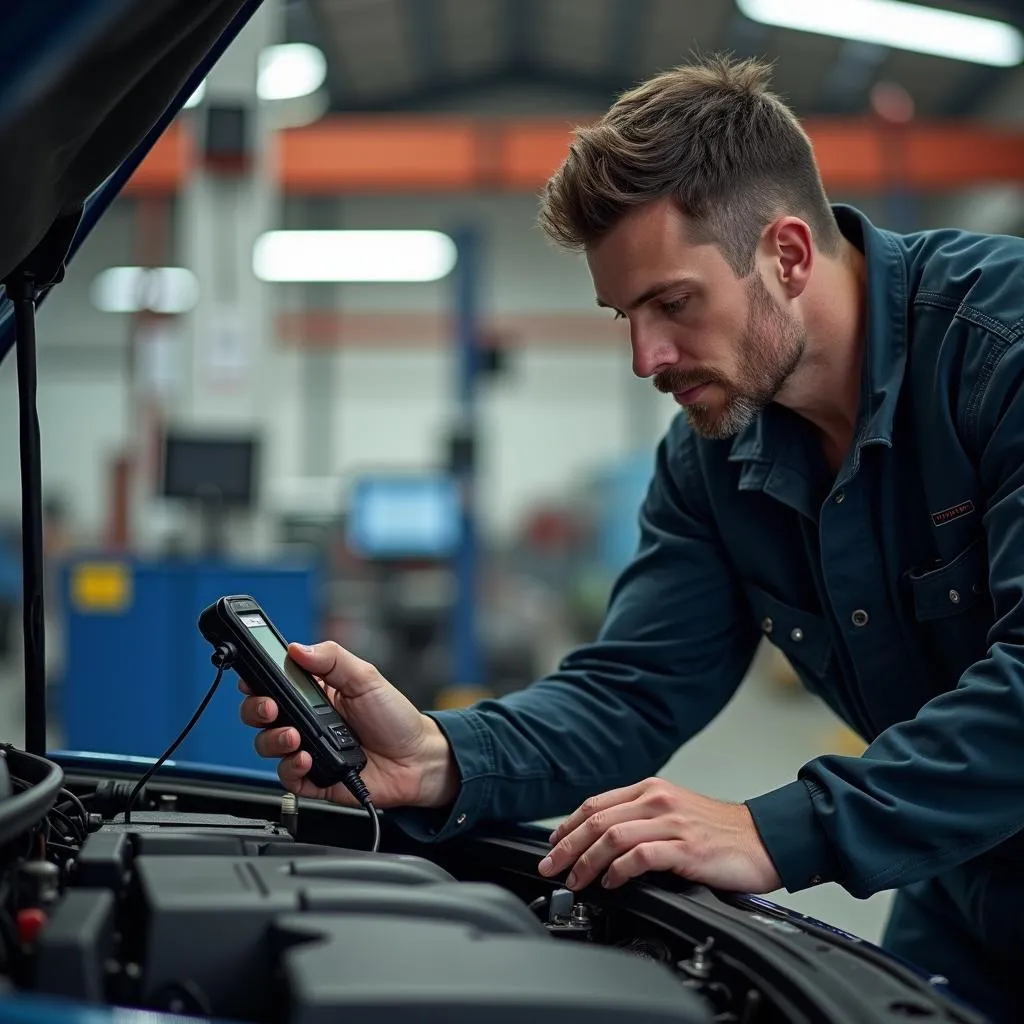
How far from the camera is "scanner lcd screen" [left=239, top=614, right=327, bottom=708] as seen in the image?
4.03 feet

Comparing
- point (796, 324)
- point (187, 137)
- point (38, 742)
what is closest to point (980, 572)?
point (796, 324)

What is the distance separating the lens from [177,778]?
51.8 inches

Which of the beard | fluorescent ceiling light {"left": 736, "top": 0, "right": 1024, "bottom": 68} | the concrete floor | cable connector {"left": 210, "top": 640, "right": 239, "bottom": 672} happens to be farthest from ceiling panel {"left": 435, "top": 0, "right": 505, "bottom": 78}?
cable connector {"left": 210, "top": 640, "right": 239, "bottom": 672}

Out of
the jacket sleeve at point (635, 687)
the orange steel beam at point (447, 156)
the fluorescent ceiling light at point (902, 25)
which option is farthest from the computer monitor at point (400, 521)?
the jacket sleeve at point (635, 687)

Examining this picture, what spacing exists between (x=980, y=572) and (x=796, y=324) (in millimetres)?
324

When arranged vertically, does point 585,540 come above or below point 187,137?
below

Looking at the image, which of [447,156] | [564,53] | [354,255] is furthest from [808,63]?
[447,156]

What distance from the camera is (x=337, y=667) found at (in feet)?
4.16

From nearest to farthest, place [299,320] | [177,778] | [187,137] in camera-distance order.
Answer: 1. [177,778]
2. [187,137]
3. [299,320]

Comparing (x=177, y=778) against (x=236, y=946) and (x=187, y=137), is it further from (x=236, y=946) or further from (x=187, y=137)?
(x=187, y=137)

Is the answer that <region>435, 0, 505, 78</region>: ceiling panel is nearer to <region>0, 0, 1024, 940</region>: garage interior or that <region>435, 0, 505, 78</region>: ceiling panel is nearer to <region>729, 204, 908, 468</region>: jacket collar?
<region>0, 0, 1024, 940</region>: garage interior

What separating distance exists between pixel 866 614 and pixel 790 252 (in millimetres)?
394

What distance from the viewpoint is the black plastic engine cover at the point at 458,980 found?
26.0 inches

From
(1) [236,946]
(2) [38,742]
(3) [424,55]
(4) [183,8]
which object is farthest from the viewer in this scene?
(3) [424,55]
